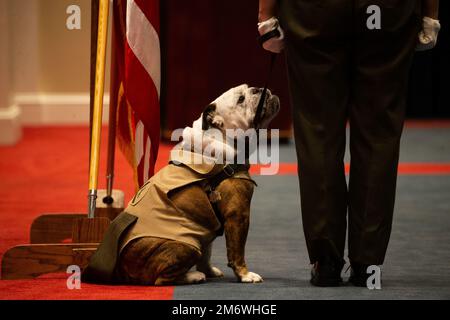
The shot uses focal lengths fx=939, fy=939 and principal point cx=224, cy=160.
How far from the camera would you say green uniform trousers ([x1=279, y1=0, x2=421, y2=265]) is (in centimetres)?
365

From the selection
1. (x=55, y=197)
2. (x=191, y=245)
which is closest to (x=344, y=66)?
(x=191, y=245)

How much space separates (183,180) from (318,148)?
1.88 feet

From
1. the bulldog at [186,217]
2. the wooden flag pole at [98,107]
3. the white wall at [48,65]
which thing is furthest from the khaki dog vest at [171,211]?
the white wall at [48,65]

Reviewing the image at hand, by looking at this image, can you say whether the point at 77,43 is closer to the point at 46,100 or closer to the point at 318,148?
the point at 46,100

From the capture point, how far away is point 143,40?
459 cm

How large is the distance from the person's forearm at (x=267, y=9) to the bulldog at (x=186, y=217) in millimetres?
398

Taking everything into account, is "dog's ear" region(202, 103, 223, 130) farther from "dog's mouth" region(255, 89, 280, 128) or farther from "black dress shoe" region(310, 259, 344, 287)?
"black dress shoe" region(310, 259, 344, 287)

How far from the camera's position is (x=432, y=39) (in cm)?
372

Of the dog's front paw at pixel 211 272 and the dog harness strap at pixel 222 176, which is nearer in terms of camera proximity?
the dog harness strap at pixel 222 176

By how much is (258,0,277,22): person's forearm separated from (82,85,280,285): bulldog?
40 centimetres

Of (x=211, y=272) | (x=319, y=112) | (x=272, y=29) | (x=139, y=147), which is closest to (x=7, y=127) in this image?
(x=139, y=147)

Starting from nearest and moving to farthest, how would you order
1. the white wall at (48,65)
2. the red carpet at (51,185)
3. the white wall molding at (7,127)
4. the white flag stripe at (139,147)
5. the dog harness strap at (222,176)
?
the red carpet at (51,185), the dog harness strap at (222,176), the white flag stripe at (139,147), the white wall molding at (7,127), the white wall at (48,65)

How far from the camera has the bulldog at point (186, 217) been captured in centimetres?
382

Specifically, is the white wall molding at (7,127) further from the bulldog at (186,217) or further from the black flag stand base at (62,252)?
the bulldog at (186,217)
